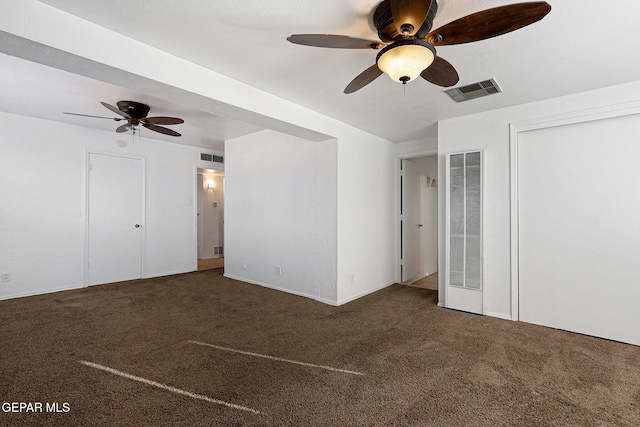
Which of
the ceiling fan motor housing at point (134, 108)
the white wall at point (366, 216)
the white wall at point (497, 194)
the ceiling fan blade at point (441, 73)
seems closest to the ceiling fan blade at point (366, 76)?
the ceiling fan blade at point (441, 73)

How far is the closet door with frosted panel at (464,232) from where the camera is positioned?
11.7 ft

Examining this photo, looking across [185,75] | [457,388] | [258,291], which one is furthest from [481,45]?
[258,291]

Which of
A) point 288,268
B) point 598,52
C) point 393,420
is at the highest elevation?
point 598,52

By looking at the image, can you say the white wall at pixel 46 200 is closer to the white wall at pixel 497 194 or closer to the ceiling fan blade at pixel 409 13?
the ceiling fan blade at pixel 409 13

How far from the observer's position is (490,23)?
5.02 ft

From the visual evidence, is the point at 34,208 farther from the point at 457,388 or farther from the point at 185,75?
the point at 457,388

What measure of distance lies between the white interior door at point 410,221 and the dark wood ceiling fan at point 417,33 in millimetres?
3425

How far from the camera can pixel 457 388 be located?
2092mm

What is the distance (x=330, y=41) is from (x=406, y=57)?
1.49 ft

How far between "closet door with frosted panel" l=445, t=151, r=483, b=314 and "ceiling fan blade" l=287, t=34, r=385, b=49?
7.66 ft

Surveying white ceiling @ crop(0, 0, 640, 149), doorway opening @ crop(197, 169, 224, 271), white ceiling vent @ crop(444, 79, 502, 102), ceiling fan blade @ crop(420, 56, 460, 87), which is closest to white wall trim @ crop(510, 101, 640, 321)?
white ceiling @ crop(0, 0, 640, 149)

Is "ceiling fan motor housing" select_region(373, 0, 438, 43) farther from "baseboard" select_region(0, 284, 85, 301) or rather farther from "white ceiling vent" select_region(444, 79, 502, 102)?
"baseboard" select_region(0, 284, 85, 301)

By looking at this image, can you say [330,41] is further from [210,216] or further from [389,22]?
[210,216]

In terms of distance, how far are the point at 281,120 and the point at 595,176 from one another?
10.5 feet
